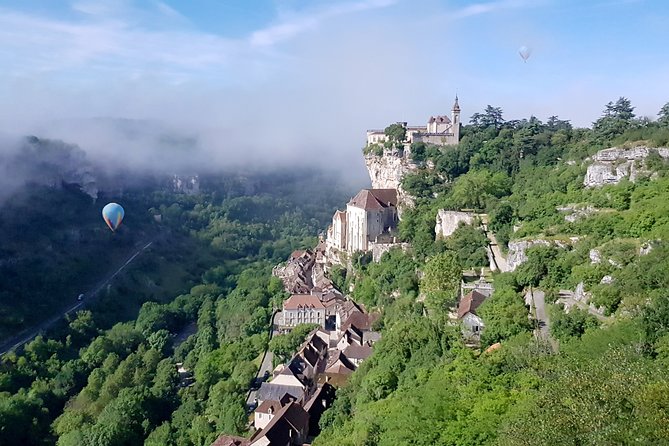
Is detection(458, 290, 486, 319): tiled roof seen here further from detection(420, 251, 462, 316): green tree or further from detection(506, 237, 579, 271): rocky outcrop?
detection(506, 237, 579, 271): rocky outcrop

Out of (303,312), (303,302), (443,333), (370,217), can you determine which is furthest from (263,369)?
(443,333)

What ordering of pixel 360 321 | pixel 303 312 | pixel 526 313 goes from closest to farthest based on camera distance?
pixel 526 313 < pixel 360 321 < pixel 303 312

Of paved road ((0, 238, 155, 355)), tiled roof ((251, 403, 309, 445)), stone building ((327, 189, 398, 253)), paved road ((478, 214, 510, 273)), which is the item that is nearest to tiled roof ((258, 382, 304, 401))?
tiled roof ((251, 403, 309, 445))

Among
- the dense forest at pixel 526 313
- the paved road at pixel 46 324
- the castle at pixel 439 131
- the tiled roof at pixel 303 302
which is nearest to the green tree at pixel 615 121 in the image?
the dense forest at pixel 526 313

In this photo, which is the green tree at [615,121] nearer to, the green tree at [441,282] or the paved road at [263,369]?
the green tree at [441,282]

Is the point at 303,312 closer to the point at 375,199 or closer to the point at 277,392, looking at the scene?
the point at 375,199

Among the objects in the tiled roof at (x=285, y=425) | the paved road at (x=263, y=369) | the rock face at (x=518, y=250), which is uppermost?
the rock face at (x=518, y=250)
